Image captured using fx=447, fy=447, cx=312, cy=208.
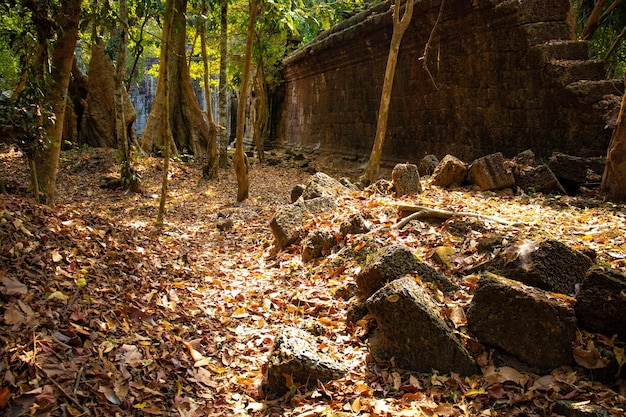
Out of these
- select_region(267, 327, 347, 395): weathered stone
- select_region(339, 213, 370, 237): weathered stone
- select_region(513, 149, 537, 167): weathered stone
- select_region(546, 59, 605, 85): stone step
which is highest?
select_region(546, 59, 605, 85): stone step

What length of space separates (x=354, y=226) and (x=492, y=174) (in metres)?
2.27

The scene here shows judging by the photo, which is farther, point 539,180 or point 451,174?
point 451,174

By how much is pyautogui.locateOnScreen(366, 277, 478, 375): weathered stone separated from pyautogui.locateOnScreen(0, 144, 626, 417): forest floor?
0.09 m

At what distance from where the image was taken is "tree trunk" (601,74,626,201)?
185 inches

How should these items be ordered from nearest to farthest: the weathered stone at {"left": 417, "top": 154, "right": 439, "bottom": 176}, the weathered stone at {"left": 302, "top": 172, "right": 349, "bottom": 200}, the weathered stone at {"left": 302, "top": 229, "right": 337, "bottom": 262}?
the weathered stone at {"left": 302, "top": 229, "right": 337, "bottom": 262}
the weathered stone at {"left": 302, "top": 172, "right": 349, "bottom": 200}
the weathered stone at {"left": 417, "top": 154, "right": 439, "bottom": 176}

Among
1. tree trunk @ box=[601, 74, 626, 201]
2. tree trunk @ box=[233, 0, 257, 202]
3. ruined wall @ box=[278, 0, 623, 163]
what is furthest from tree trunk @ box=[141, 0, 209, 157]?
tree trunk @ box=[601, 74, 626, 201]

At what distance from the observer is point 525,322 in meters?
2.69

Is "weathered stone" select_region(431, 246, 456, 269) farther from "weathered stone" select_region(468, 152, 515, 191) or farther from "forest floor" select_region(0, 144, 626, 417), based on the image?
"weathered stone" select_region(468, 152, 515, 191)

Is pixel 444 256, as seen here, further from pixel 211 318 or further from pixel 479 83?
pixel 479 83

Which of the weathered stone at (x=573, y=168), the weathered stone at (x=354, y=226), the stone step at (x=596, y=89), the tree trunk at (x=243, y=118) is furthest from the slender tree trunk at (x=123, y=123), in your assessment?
the stone step at (x=596, y=89)

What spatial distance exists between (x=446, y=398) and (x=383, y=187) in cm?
391

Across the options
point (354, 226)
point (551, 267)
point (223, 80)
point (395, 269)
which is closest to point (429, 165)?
point (354, 226)

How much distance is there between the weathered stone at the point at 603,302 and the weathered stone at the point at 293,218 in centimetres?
325

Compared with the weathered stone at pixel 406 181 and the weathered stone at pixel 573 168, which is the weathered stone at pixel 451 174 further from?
the weathered stone at pixel 573 168
